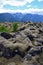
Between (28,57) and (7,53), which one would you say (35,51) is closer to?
(28,57)

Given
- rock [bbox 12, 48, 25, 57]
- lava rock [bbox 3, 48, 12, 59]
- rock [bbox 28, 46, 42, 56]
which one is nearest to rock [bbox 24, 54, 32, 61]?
rock [bbox 12, 48, 25, 57]

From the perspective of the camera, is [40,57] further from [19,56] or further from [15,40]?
[15,40]

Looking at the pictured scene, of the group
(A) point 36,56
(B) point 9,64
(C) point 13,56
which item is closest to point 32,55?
(A) point 36,56

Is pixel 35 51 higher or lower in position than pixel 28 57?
lower

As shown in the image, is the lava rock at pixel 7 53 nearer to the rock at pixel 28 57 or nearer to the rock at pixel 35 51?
the rock at pixel 28 57

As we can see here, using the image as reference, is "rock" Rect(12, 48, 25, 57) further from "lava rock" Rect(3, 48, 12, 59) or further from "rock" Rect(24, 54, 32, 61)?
"rock" Rect(24, 54, 32, 61)

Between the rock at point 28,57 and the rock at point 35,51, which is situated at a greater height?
the rock at point 28,57

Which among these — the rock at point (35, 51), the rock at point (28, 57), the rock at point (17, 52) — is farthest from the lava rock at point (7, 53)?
the rock at point (35, 51)

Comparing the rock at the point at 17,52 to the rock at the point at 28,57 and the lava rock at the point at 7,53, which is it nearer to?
the lava rock at the point at 7,53

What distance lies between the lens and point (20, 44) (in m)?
54.0

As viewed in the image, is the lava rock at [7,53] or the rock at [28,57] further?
the lava rock at [7,53]

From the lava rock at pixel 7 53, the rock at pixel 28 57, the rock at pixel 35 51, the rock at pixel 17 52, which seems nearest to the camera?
the rock at pixel 28 57

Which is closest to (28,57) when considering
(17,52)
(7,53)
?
(17,52)

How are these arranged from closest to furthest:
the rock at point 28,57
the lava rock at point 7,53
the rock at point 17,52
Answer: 1. the rock at point 28,57
2. the lava rock at point 7,53
3. the rock at point 17,52
